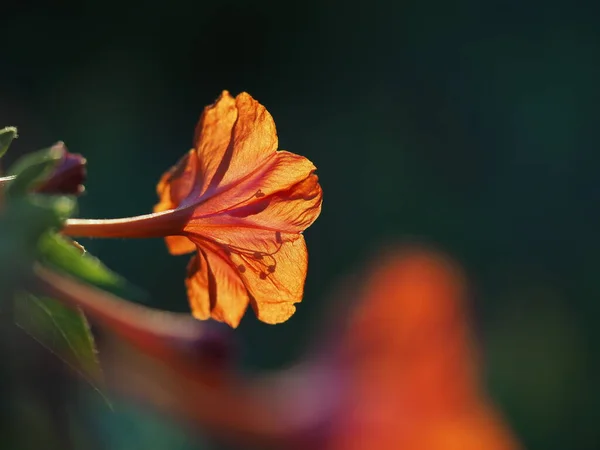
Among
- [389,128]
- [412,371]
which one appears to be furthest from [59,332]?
[389,128]

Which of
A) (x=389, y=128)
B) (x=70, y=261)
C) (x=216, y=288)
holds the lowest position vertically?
(x=389, y=128)

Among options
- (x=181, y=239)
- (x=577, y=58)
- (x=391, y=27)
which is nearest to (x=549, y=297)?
(x=577, y=58)

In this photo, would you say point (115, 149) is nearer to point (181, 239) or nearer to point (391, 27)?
point (391, 27)

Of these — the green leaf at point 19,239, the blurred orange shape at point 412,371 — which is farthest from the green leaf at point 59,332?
the blurred orange shape at point 412,371

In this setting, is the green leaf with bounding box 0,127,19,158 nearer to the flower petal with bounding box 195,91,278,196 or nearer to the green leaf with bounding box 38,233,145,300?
the green leaf with bounding box 38,233,145,300

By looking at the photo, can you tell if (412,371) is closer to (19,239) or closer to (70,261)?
(70,261)

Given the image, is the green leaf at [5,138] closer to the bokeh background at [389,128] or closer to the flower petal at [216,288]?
the flower petal at [216,288]

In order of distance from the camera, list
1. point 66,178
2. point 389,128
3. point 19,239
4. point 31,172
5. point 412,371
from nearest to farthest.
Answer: point 19,239 → point 31,172 → point 66,178 → point 412,371 → point 389,128
